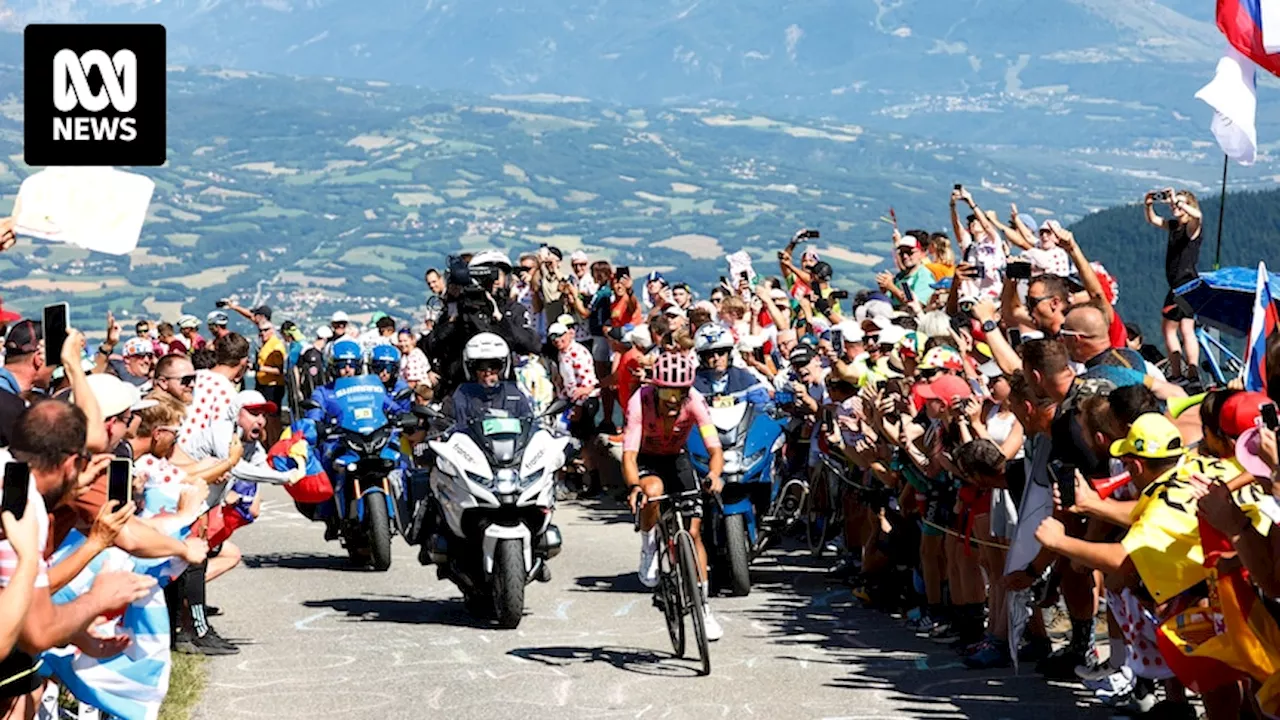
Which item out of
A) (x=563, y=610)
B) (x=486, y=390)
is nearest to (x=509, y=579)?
(x=563, y=610)

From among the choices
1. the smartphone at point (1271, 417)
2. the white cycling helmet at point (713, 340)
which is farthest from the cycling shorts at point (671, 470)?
the smartphone at point (1271, 417)

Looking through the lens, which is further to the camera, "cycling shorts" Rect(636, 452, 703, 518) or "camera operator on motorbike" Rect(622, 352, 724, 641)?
"cycling shorts" Rect(636, 452, 703, 518)

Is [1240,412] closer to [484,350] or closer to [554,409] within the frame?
[554,409]

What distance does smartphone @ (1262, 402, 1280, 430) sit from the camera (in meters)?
6.21

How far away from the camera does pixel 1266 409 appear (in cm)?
625

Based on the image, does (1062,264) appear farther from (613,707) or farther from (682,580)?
(613,707)

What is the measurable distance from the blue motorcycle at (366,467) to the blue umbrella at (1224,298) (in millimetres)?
6347

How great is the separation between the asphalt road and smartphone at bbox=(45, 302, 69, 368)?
257 centimetres

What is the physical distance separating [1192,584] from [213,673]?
574 cm

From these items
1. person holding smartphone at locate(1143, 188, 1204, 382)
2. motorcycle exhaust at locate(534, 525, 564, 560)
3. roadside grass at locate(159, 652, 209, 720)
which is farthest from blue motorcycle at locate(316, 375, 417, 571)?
person holding smartphone at locate(1143, 188, 1204, 382)

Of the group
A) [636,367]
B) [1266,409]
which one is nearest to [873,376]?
[636,367]

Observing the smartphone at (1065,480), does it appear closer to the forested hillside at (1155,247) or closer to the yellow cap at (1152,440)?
the yellow cap at (1152,440)

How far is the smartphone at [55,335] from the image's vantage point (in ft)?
26.4

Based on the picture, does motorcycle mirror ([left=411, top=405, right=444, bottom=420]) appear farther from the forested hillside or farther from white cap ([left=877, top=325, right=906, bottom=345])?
the forested hillside
